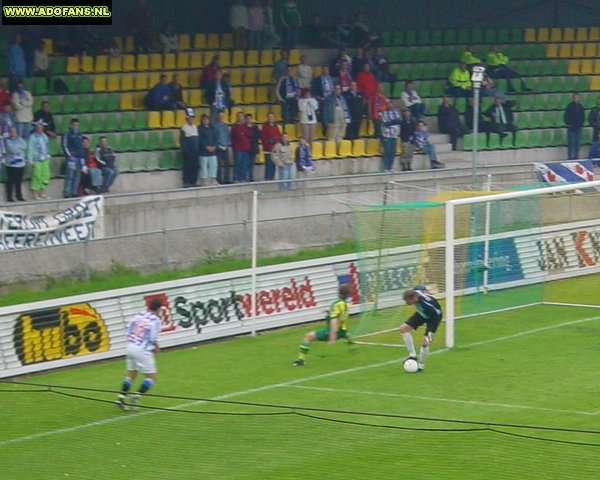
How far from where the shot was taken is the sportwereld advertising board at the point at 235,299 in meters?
21.8

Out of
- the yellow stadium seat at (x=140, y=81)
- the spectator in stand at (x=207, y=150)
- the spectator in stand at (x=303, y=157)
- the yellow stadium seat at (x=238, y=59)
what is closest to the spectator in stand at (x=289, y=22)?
the yellow stadium seat at (x=238, y=59)

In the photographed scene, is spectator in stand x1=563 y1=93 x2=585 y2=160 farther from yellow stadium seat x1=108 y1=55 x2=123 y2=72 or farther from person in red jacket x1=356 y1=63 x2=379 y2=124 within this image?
yellow stadium seat x1=108 y1=55 x2=123 y2=72

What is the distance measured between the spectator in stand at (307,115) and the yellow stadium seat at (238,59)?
7.91 feet

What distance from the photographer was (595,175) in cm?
3347

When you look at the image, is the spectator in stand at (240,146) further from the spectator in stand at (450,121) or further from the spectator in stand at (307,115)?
A: the spectator in stand at (450,121)

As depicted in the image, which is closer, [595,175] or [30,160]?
[30,160]

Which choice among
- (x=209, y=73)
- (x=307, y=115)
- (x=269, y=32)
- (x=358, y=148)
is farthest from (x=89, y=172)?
(x=269, y=32)

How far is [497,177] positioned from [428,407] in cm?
1422

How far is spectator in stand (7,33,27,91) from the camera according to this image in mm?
29594

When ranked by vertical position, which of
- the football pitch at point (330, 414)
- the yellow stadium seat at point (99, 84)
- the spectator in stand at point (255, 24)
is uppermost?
the spectator in stand at point (255, 24)

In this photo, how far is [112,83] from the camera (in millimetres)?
31922

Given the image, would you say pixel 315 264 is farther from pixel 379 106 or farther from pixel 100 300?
pixel 379 106

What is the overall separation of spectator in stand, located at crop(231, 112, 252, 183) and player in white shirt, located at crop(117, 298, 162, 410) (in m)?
12.1

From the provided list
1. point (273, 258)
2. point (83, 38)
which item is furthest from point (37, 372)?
point (83, 38)
